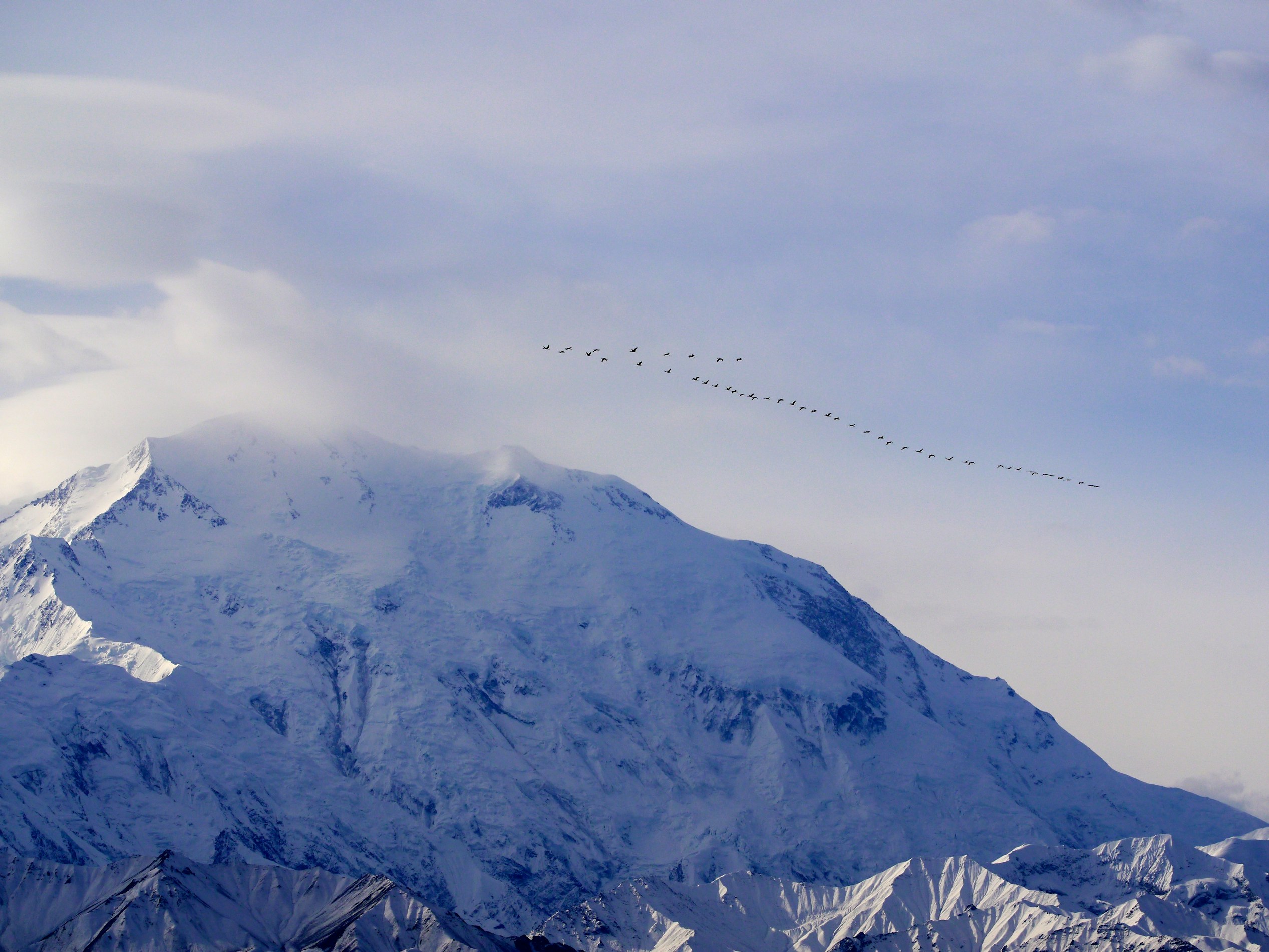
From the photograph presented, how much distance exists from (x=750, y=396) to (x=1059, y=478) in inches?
1551

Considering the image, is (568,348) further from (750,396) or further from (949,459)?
(949,459)

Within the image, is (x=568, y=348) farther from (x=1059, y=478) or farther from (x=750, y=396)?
(x=1059, y=478)

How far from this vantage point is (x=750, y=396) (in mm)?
198625

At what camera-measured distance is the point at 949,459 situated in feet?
655

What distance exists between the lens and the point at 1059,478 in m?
197

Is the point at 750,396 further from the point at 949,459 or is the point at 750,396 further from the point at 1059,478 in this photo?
the point at 1059,478

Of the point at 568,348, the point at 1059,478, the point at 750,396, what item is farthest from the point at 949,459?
the point at 568,348

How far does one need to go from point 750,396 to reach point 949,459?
2614 cm

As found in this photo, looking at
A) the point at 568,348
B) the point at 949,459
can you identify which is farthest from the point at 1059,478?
the point at 568,348

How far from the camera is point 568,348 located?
634 feet

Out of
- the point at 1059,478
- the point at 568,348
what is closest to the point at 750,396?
the point at 568,348

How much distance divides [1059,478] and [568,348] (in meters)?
62.6
